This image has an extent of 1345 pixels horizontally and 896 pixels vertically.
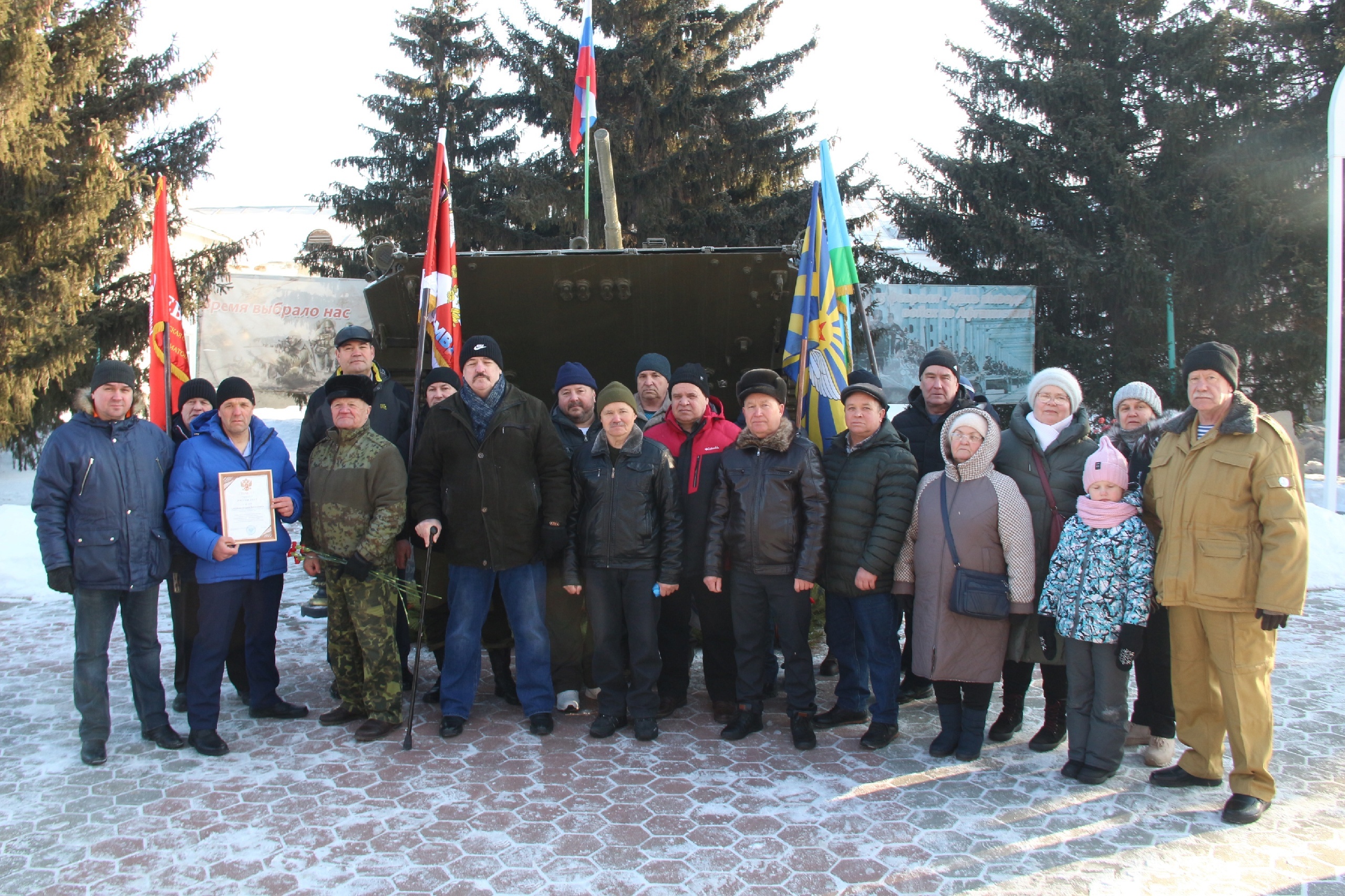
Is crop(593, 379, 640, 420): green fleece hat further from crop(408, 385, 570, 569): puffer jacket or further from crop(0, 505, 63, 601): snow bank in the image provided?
crop(0, 505, 63, 601): snow bank

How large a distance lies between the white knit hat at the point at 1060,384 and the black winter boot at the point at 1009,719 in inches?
52.9

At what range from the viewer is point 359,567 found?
4348 millimetres

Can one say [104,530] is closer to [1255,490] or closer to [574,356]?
[574,356]

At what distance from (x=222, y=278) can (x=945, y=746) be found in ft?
38.4

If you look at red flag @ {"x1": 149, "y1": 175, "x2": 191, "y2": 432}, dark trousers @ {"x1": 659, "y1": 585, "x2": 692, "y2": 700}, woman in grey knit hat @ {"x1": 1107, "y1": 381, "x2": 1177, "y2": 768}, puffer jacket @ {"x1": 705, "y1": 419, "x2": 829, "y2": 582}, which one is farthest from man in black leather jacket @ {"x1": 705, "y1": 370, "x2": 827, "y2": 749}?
red flag @ {"x1": 149, "y1": 175, "x2": 191, "y2": 432}

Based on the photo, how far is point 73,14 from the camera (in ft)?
37.4

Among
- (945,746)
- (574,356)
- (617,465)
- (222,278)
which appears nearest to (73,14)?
(222,278)

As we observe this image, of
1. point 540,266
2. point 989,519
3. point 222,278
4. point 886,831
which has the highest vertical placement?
point 222,278

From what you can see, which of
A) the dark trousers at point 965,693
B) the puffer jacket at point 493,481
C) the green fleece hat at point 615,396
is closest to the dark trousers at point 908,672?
the dark trousers at point 965,693

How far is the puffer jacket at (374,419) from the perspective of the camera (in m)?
4.90

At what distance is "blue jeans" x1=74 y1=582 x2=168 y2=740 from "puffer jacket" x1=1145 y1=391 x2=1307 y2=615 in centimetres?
423

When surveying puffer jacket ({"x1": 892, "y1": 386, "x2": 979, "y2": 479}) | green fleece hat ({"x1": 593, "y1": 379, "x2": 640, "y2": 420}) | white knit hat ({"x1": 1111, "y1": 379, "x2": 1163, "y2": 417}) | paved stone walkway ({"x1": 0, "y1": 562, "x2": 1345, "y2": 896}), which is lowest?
paved stone walkway ({"x1": 0, "y1": 562, "x2": 1345, "y2": 896})

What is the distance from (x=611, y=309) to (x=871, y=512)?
2626mm

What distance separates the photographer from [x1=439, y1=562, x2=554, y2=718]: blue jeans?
182 inches
